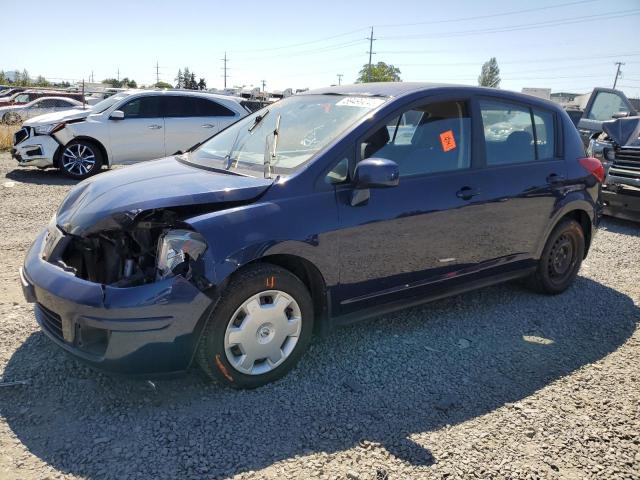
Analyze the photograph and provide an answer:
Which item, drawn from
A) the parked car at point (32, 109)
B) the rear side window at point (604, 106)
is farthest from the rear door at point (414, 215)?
the parked car at point (32, 109)

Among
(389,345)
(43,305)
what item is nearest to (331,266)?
(389,345)

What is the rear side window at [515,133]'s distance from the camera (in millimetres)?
4024

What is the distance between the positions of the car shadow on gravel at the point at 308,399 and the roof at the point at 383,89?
173cm

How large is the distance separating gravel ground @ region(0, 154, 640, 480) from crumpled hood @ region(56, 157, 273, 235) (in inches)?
36.1

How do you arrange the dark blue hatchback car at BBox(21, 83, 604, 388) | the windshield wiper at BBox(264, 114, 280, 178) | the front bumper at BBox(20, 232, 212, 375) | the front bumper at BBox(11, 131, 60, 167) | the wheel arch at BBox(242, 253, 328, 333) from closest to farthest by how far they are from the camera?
the front bumper at BBox(20, 232, 212, 375) → the dark blue hatchback car at BBox(21, 83, 604, 388) → the wheel arch at BBox(242, 253, 328, 333) → the windshield wiper at BBox(264, 114, 280, 178) → the front bumper at BBox(11, 131, 60, 167)

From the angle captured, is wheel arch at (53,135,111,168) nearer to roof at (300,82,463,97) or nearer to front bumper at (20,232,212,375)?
roof at (300,82,463,97)

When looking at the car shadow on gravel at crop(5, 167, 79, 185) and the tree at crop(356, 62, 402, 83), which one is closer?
the car shadow on gravel at crop(5, 167, 79, 185)

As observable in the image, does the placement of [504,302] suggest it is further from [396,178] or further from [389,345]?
[396,178]

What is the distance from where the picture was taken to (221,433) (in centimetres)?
267

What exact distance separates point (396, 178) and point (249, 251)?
991mm

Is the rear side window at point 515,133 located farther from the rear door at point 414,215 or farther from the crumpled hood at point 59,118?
the crumpled hood at point 59,118

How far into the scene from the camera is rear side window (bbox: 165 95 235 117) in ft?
33.6


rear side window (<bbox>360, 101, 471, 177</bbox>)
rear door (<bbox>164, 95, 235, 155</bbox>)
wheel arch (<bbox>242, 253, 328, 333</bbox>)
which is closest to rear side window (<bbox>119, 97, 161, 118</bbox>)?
rear door (<bbox>164, 95, 235, 155</bbox>)

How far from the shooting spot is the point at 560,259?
15.6 feet
